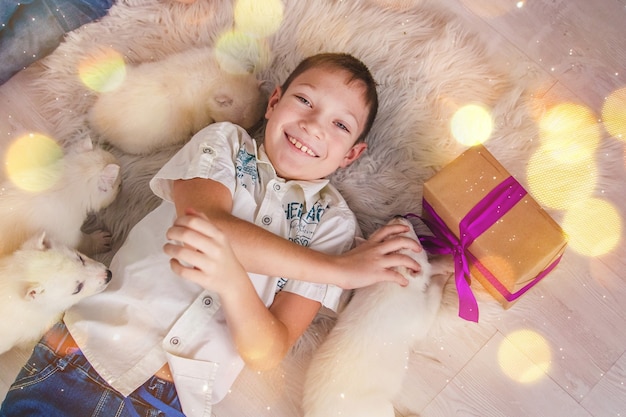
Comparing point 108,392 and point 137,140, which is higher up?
point 137,140

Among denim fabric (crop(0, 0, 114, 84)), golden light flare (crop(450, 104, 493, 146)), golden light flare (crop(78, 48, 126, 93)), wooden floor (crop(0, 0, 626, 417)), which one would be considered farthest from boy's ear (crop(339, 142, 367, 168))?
denim fabric (crop(0, 0, 114, 84))

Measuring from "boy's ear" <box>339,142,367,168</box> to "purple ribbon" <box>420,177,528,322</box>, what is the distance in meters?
0.18

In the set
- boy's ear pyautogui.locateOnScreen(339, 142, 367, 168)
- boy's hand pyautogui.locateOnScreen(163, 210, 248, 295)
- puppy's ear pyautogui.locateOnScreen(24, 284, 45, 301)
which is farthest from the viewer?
boy's ear pyautogui.locateOnScreen(339, 142, 367, 168)

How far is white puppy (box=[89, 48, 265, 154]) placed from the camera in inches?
49.4

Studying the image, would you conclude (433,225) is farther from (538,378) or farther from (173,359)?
(173,359)

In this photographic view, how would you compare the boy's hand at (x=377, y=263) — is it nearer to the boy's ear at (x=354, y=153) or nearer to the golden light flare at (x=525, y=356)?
the boy's ear at (x=354, y=153)

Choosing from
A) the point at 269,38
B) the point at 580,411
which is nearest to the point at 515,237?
the point at 580,411

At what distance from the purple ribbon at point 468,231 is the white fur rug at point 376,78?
8cm

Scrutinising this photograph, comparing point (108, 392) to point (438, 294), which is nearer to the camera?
point (108, 392)

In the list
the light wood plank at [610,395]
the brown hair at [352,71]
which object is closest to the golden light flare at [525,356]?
the light wood plank at [610,395]

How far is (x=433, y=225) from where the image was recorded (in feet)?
4.01

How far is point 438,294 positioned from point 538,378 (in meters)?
0.31

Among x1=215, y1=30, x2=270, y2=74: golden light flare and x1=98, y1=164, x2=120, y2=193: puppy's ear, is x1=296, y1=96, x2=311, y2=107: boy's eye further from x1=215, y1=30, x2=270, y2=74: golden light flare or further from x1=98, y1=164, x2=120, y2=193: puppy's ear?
x1=98, y1=164, x2=120, y2=193: puppy's ear

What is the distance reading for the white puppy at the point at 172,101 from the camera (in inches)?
49.4
